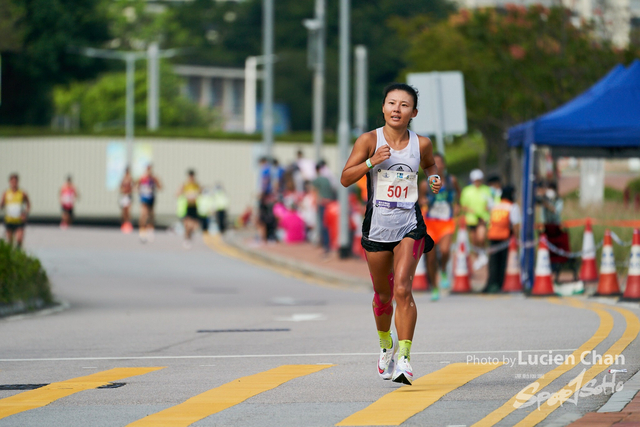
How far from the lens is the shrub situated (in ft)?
49.1

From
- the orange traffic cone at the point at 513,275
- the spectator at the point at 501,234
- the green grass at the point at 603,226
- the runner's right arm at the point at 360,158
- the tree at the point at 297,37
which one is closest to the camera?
the runner's right arm at the point at 360,158

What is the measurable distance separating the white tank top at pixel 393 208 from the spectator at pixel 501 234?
9455 millimetres

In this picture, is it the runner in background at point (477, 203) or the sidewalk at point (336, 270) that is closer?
the sidewalk at point (336, 270)

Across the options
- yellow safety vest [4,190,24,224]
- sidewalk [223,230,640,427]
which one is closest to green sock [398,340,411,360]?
sidewalk [223,230,640,427]

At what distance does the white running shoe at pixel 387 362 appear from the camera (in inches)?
323

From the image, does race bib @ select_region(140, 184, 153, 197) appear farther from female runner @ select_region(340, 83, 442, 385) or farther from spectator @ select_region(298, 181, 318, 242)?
female runner @ select_region(340, 83, 442, 385)

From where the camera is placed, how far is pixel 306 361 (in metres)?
9.58

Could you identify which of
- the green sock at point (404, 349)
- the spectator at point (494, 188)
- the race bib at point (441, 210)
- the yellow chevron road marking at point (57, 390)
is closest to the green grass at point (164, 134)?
the spectator at point (494, 188)

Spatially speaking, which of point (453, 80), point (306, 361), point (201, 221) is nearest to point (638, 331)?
point (306, 361)

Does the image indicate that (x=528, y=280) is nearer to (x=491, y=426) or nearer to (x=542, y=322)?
(x=542, y=322)

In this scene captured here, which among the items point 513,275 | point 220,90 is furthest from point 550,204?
point 220,90

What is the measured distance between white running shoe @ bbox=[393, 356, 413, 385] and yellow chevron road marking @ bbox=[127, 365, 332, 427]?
0.81 meters

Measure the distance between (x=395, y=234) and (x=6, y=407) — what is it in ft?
8.55

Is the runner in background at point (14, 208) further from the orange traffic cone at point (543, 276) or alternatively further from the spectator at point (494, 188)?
the orange traffic cone at point (543, 276)
